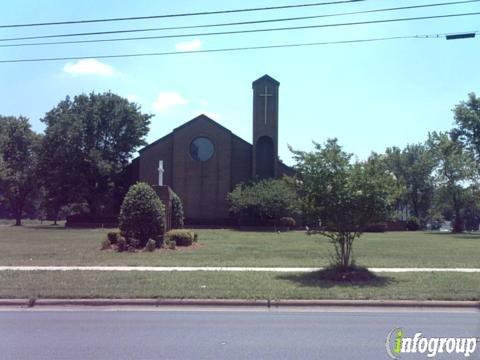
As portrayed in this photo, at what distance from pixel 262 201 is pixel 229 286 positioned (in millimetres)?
40533

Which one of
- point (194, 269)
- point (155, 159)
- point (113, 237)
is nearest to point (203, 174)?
Answer: point (155, 159)

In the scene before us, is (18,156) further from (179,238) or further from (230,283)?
(230,283)

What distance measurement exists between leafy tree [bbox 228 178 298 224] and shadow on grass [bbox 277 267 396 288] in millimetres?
36683

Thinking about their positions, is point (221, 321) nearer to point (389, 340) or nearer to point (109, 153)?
point (389, 340)

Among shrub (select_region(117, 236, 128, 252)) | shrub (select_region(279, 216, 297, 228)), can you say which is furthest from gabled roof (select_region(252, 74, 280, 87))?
shrub (select_region(117, 236, 128, 252))

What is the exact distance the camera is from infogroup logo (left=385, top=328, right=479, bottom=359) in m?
7.53

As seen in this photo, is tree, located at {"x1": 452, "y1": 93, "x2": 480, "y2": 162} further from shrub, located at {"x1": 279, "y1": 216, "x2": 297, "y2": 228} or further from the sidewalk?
the sidewalk

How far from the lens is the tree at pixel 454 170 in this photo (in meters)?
57.7

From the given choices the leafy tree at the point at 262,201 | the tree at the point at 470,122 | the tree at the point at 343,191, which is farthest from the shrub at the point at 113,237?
the tree at the point at 470,122

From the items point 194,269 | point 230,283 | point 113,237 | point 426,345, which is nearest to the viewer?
point 426,345

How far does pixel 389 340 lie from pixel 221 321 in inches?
118

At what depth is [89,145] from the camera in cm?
6103

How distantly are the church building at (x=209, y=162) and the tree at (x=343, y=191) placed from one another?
42.8 metres

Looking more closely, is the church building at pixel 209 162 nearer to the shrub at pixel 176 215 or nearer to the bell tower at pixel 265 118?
the bell tower at pixel 265 118
